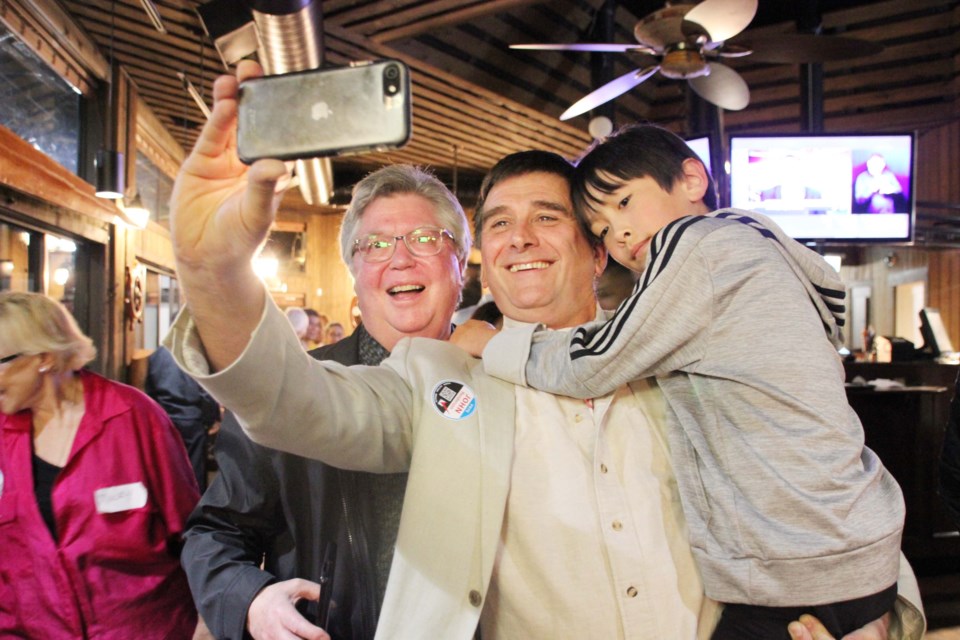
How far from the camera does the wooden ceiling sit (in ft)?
18.8

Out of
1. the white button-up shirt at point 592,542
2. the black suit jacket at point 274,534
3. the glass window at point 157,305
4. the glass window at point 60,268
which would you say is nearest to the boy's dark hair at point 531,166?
the white button-up shirt at point 592,542

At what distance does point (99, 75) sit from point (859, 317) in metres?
12.3

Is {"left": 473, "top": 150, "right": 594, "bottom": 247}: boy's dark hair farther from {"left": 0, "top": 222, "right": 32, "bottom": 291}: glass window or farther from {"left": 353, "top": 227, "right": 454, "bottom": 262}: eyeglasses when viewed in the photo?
{"left": 0, "top": 222, "right": 32, "bottom": 291}: glass window

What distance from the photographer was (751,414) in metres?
1.27

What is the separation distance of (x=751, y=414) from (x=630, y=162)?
0.68m

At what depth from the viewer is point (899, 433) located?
5059mm

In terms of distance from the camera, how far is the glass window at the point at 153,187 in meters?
8.74

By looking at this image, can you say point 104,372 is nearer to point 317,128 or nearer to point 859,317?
point 317,128

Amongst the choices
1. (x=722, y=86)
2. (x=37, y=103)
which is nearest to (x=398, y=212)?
(x=722, y=86)

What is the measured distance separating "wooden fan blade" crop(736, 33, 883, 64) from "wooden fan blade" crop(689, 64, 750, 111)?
210 mm

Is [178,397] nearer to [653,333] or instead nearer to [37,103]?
[37,103]

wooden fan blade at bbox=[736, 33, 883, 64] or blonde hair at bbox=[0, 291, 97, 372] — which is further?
wooden fan blade at bbox=[736, 33, 883, 64]

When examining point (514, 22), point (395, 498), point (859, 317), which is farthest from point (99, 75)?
point (859, 317)

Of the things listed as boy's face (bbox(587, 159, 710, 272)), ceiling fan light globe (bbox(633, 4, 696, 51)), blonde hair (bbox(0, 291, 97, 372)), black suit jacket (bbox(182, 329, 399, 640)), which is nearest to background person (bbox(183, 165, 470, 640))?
black suit jacket (bbox(182, 329, 399, 640))
